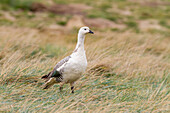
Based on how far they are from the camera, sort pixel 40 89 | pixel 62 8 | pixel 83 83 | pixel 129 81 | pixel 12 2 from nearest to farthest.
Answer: pixel 40 89, pixel 83 83, pixel 129 81, pixel 12 2, pixel 62 8

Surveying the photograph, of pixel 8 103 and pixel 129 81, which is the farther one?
pixel 129 81

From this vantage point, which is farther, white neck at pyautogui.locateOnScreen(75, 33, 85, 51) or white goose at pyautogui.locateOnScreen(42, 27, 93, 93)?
white neck at pyautogui.locateOnScreen(75, 33, 85, 51)

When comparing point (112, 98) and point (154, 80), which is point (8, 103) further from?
point (154, 80)

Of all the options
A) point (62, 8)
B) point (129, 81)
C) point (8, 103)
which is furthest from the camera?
point (62, 8)

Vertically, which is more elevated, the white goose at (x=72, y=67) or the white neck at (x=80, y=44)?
the white neck at (x=80, y=44)

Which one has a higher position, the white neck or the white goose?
the white neck

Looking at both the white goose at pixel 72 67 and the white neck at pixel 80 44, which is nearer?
the white goose at pixel 72 67

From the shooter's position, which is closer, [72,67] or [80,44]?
[72,67]

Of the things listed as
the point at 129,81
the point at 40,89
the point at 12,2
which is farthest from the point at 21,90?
the point at 12,2

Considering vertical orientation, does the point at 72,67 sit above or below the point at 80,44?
below

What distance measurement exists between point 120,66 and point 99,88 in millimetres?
1174

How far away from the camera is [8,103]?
12.2 feet

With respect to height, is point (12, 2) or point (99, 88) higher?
point (12, 2)

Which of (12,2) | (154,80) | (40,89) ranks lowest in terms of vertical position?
(154,80)
